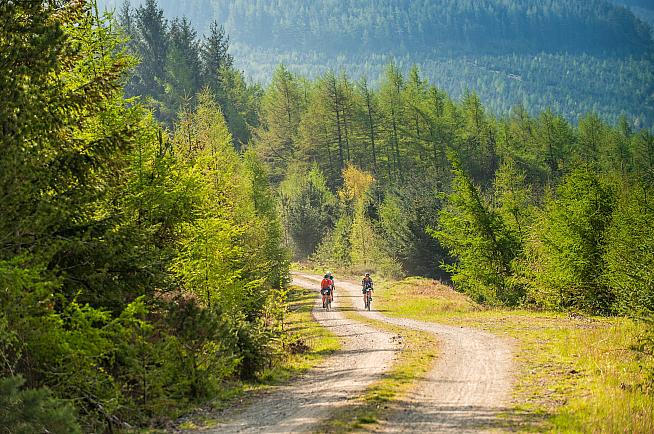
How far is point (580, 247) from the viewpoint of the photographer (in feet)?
Result: 89.8

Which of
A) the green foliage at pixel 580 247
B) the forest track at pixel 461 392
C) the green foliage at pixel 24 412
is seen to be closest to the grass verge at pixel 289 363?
the forest track at pixel 461 392

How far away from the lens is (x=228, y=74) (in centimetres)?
10050

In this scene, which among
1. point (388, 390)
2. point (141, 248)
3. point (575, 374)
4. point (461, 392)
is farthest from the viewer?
point (575, 374)

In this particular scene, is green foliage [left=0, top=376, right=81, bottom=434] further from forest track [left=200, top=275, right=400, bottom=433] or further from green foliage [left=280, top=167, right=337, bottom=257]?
green foliage [left=280, top=167, right=337, bottom=257]

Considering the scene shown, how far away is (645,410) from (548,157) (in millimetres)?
83785

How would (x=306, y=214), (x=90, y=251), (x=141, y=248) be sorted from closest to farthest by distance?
(x=90, y=251) < (x=141, y=248) < (x=306, y=214)

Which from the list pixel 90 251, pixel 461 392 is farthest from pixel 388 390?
pixel 90 251

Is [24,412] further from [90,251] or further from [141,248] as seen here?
[141,248]

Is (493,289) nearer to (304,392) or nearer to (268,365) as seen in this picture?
(268,365)

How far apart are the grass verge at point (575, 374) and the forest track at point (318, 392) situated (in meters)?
3.12

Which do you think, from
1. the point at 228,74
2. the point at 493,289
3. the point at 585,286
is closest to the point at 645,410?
the point at 585,286

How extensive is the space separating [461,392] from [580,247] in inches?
675

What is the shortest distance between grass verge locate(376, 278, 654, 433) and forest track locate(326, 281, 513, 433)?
0.37 m

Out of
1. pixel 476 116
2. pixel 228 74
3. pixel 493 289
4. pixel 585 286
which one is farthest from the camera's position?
pixel 228 74
